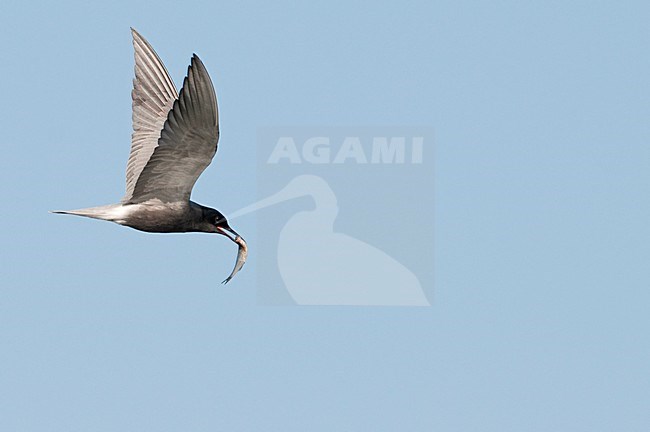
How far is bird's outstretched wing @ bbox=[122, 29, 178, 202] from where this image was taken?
26.7m

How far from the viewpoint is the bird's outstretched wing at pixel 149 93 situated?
26.7 meters

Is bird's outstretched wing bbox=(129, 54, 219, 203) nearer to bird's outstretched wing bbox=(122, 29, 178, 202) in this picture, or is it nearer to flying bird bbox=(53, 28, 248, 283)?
flying bird bbox=(53, 28, 248, 283)

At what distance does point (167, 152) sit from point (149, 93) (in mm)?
2436

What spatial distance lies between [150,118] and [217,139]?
9.23ft

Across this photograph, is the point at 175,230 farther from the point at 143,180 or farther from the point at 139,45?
the point at 139,45

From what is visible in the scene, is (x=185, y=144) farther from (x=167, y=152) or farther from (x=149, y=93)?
(x=149, y=93)

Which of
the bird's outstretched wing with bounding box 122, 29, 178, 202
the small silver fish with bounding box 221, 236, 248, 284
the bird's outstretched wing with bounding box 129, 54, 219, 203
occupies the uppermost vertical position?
the bird's outstretched wing with bounding box 122, 29, 178, 202

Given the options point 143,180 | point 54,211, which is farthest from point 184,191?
point 54,211

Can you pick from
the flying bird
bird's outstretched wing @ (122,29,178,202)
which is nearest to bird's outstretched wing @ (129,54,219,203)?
the flying bird

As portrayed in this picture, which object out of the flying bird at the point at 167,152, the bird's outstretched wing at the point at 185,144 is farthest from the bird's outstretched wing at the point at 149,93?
the bird's outstretched wing at the point at 185,144

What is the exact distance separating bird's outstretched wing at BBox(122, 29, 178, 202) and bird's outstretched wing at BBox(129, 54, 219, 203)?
4.14 feet

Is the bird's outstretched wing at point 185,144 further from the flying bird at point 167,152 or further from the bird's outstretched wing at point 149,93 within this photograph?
the bird's outstretched wing at point 149,93

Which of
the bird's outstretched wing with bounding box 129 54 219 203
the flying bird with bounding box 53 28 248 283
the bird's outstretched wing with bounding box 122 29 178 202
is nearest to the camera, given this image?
the bird's outstretched wing with bounding box 129 54 219 203

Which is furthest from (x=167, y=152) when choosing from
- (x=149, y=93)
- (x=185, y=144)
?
(x=149, y=93)
